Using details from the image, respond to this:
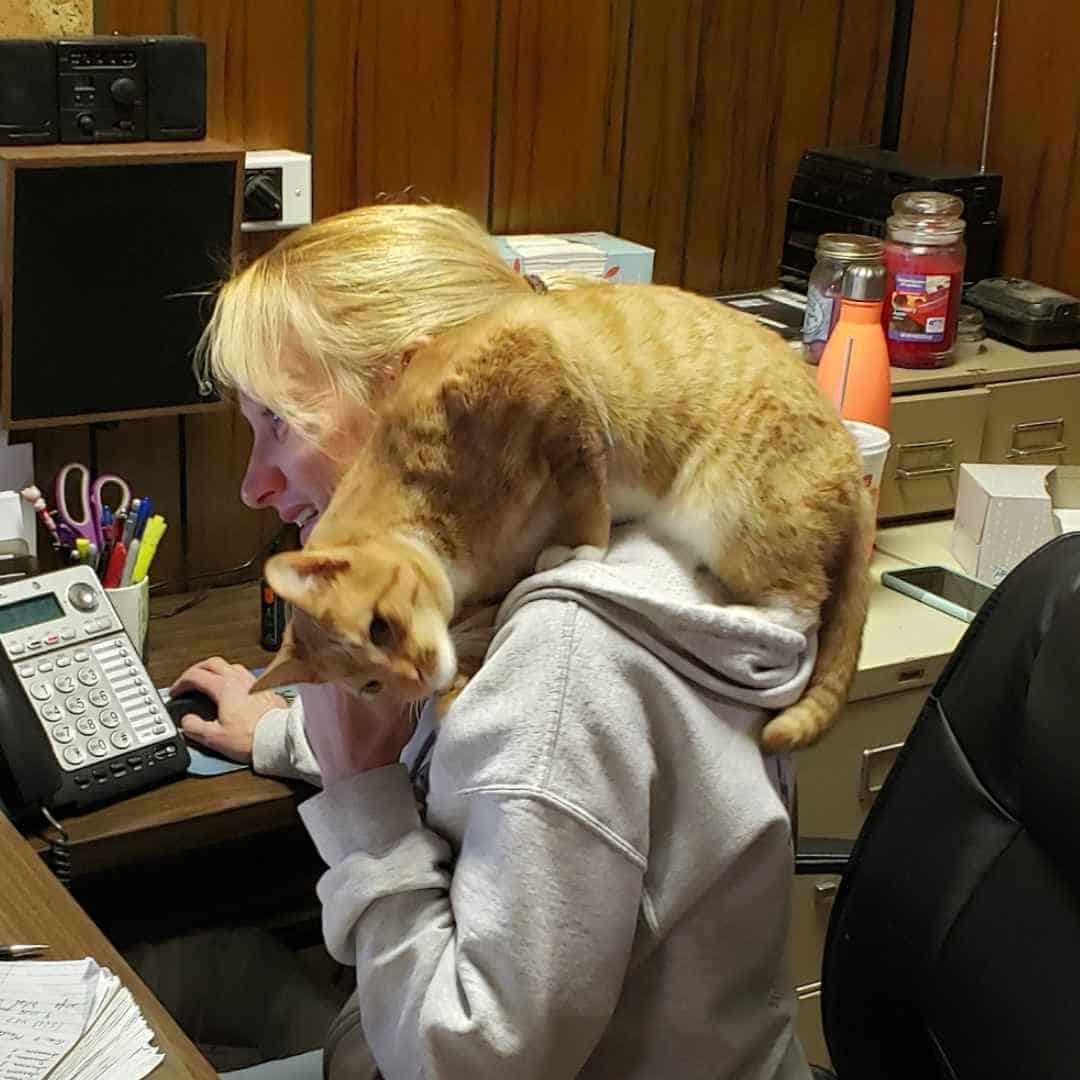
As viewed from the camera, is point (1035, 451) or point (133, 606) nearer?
point (133, 606)

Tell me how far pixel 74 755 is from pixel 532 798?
A: 612 millimetres

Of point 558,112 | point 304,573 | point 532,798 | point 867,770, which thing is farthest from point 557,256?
point 532,798

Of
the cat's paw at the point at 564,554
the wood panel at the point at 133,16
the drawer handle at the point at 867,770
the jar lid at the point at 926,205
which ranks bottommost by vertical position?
the drawer handle at the point at 867,770

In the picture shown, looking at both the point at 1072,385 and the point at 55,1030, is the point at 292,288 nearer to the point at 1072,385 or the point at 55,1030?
the point at 55,1030

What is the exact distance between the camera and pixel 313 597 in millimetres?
1097

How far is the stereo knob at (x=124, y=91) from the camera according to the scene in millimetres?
1608

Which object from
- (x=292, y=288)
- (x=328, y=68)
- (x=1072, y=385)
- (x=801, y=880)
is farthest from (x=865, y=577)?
(x=1072, y=385)

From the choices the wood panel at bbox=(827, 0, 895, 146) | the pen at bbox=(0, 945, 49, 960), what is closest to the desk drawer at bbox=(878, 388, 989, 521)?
the wood panel at bbox=(827, 0, 895, 146)

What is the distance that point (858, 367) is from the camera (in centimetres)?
190

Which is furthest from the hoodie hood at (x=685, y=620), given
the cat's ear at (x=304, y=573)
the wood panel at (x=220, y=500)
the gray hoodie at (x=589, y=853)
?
the wood panel at (x=220, y=500)

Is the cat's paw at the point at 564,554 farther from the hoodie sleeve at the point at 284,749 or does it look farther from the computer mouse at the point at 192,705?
the computer mouse at the point at 192,705

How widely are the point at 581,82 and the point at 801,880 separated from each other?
1.05 m

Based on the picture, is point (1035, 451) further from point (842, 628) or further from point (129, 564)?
point (129, 564)

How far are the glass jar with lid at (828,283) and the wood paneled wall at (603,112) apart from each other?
23 cm
